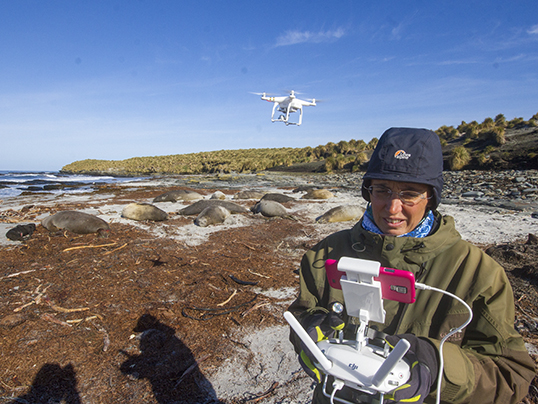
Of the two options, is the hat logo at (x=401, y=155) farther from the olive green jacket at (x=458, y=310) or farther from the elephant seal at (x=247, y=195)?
the elephant seal at (x=247, y=195)

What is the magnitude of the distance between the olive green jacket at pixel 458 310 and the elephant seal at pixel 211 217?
6.65m

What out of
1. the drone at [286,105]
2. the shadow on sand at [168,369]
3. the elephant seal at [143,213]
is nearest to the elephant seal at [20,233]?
the elephant seal at [143,213]

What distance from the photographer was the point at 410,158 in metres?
1.38

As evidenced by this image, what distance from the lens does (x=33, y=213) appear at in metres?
9.44

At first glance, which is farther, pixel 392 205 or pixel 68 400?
pixel 68 400

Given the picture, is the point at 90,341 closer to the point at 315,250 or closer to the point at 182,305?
the point at 182,305

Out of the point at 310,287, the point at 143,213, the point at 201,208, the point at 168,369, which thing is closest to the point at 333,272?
the point at 310,287

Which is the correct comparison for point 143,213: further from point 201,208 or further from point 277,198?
point 277,198

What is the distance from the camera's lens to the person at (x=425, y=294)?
3.48ft

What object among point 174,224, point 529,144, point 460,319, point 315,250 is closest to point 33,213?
point 174,224

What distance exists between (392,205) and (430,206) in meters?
0.23

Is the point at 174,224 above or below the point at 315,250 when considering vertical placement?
below

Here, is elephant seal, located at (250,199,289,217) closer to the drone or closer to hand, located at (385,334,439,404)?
hand, located at (385,334,439,404)

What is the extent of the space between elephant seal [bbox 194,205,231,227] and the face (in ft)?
22.2
